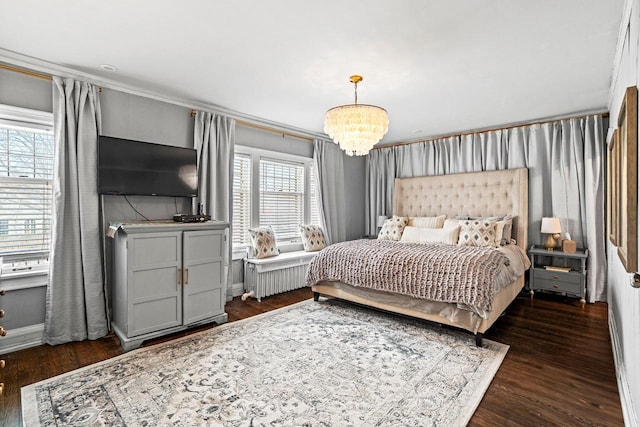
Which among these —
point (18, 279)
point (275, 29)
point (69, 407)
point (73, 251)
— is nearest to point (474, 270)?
point (275, 29)

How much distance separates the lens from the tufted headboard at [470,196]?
184 inches

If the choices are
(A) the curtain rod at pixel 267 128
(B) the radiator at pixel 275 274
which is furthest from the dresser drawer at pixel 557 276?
(A) the curtain rod at pixel 267 128

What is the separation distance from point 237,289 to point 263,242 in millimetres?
742

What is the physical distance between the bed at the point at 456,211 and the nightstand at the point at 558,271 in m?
0.25

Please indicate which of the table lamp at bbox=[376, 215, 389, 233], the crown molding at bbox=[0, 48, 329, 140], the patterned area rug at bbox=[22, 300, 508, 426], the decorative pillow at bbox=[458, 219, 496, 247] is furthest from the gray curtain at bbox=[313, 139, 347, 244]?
the patterned area rug at bbox=[22, 300, 508, 426]

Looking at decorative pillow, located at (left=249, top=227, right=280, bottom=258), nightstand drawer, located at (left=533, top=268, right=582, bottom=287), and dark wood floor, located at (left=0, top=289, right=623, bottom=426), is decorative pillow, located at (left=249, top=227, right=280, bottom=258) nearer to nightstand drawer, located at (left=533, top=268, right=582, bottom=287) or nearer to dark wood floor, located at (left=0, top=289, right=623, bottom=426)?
dark wood floor, located at (left=0, top=289, right=623, bottom=426)

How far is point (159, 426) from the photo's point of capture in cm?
183

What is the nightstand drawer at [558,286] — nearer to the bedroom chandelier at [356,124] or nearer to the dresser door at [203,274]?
the bedroom chandelier at [356,124]

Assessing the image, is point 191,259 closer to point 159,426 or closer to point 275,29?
point 159,426

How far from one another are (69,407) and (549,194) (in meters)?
5.65

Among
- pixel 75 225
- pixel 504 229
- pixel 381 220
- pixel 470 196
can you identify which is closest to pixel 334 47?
pixel 75 225

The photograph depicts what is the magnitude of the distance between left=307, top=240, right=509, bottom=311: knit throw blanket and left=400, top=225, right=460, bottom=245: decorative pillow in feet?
3.22

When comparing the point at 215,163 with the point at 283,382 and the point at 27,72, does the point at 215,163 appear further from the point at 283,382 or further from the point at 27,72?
the point at 283,382

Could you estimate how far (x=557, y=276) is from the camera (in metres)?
4.22
